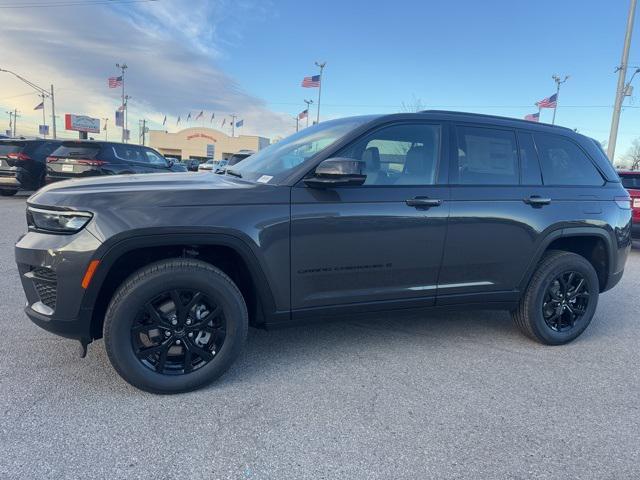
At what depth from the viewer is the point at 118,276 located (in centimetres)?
291

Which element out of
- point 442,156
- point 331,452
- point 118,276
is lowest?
point 331,452

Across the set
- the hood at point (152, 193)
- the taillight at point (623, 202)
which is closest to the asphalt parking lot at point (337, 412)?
the hood at point (152, 193)

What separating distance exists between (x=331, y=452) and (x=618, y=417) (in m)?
1.87

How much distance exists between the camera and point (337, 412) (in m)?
2.77

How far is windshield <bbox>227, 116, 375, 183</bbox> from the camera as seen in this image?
10.8 ft

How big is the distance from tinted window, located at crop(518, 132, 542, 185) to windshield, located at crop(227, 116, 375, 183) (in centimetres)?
138

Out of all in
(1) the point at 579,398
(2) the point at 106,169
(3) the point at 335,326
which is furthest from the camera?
(2) the point at 106,169

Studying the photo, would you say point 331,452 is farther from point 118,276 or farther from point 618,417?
point 618,417

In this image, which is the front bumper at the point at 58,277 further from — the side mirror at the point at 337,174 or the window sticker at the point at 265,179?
the side mirror at the point at 337,174

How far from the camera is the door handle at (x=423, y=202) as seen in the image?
3.32m

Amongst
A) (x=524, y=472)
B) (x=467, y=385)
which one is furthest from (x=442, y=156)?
(x=524, y=472)

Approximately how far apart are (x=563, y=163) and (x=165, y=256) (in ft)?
11.1

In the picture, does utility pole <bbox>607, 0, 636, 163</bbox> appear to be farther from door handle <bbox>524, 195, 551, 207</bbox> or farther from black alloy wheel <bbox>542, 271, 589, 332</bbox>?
door handle <bbox>524, 195, 551, 207</bbox>

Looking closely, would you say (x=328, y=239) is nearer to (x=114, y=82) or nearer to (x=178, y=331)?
(x=178, y=331)
